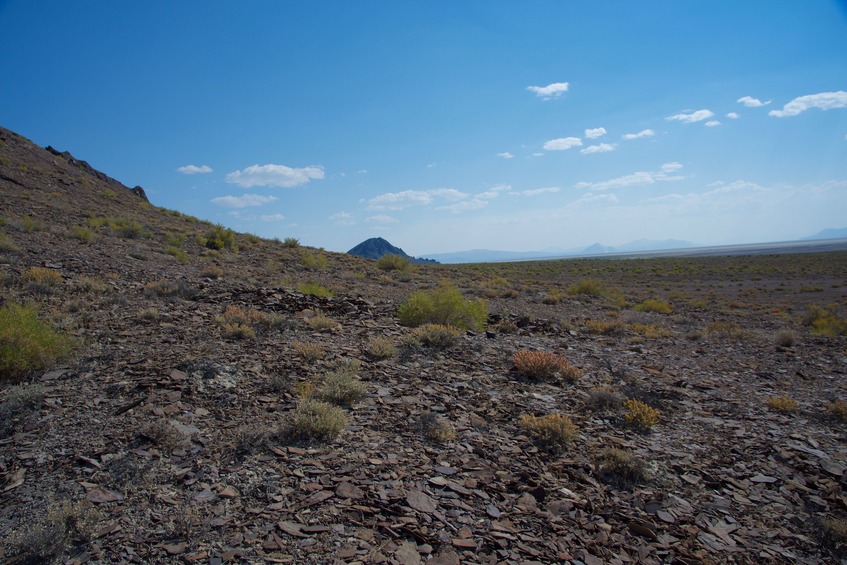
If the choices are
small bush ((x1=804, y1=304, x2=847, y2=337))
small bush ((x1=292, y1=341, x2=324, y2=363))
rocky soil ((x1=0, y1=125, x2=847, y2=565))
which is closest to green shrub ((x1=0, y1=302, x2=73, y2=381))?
rocky soil ((x1=0, y1=125, x2=847, y2=565))

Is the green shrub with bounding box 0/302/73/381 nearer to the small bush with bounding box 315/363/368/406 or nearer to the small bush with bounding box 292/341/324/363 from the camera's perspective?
the small bush with bounding box 292/341/324/363

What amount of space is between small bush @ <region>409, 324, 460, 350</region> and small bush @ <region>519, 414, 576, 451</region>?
11.4ft

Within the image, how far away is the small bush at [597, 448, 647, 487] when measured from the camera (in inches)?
187

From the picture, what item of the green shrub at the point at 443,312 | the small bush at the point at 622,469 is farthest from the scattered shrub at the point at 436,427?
the green shrub at the point at 443,312

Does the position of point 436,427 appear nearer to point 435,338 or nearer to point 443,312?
point 435,338

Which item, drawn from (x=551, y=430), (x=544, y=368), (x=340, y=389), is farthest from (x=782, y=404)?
(x=340, y=389)

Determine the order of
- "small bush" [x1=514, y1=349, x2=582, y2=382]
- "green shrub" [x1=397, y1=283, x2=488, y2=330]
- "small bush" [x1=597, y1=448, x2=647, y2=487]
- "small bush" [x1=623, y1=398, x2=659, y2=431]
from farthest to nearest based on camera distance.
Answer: "green shrub" [x1=397, y1=283, x2=488, y2=330], "small bush" [x1=514, y1=349, x2=582, y2=382], "small bush" [x1=623, y1=398, x2=659, y2=431], "small bush" [x1=597, y1=448, x2=647, y2=487]

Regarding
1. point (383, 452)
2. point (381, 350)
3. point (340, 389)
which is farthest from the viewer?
point (381, 350)

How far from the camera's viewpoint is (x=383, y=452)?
472cm

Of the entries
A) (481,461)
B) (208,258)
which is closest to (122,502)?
(481,461)

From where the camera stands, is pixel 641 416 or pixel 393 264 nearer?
pixel 641 416

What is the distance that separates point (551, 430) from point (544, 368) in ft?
7.99

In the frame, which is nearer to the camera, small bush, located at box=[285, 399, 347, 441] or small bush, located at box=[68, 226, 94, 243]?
small bush, located at box=[285, 399, 347, 441]

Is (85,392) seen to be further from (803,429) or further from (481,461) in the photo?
(803,429)
